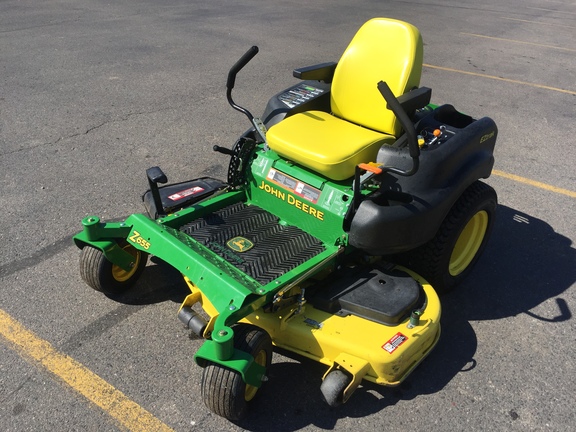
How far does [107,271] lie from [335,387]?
152 cm

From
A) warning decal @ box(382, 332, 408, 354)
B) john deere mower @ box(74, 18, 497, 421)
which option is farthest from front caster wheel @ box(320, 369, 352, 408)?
warning decal @ box(382, 332, 408, 354)

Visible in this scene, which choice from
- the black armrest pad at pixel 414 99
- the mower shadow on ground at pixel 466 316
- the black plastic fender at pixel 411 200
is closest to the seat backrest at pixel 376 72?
the black armrest pad at pixel 414 99

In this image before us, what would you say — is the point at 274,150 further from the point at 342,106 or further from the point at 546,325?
the point at 546,325

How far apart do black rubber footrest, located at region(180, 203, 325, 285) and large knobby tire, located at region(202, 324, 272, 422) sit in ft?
1.29

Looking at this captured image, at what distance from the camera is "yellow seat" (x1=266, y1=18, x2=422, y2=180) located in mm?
3170

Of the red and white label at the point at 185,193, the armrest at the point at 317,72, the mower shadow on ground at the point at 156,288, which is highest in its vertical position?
the armrest at the point at 317,72

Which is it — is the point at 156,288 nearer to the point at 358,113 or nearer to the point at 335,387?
the point at 335,387

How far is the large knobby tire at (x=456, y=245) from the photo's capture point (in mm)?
3229

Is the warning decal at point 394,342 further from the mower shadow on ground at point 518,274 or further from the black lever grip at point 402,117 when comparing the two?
the black lever grip at point 402,117

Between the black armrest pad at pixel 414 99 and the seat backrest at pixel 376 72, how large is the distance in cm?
16

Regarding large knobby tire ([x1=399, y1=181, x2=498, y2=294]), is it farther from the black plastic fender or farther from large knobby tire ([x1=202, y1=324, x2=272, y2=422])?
large knobby tire ([x1=202, y1=324, x2=272, y2=422])

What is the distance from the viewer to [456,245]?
3.59m

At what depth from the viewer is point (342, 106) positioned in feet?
12.2

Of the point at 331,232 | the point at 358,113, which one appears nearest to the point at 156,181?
the point at 331,232
